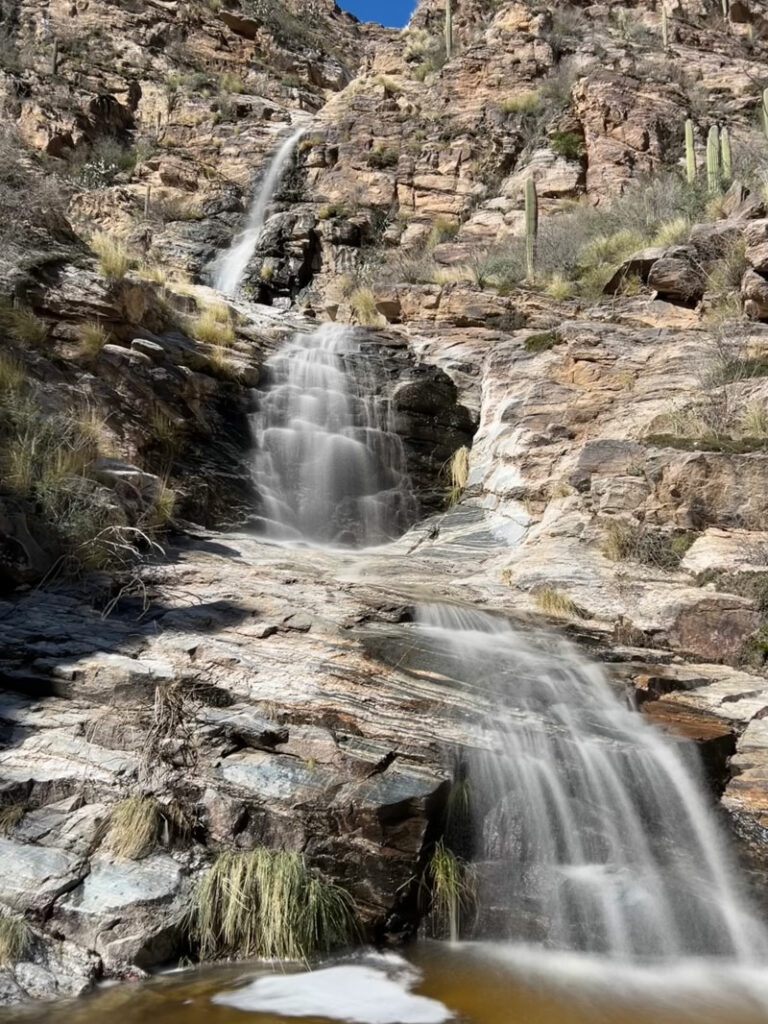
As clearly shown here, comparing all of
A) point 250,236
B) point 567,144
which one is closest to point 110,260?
point 250,236

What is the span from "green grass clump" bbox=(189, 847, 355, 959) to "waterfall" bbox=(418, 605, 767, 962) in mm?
852

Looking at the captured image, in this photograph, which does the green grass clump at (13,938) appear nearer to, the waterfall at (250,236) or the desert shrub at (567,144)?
the waterfall at (250,236)

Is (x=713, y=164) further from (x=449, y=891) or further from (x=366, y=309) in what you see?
(x=449, y=891)

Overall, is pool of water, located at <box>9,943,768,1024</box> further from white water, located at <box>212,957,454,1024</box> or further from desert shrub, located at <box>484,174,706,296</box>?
desert shrub, located at <box>484,174,706,296</box>

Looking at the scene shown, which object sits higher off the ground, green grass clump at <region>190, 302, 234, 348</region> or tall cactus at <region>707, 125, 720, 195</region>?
tall cactus at <region>707, 125, 720, 195</region>

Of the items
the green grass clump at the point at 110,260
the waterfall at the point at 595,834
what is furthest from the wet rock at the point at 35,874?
the green grass clump at the point at 110,260

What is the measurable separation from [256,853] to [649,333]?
9.15m

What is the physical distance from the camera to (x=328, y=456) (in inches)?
412

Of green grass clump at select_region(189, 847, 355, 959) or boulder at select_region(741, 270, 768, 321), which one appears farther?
boulder at select_region(741, 270, 768, 321)

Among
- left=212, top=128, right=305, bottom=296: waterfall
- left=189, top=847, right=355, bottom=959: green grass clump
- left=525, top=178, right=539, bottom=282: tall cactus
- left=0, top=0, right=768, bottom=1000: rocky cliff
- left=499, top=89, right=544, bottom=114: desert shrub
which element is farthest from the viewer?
left=499, top=89, right=544, bottom=114: desert shrub

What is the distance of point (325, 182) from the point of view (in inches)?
890

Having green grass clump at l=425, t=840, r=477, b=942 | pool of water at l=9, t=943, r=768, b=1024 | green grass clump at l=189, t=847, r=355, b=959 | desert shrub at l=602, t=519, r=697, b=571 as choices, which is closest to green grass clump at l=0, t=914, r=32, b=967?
pool of water at l=9, t=943, r=768, b=1024

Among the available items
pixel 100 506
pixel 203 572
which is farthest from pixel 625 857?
pixel 100 506

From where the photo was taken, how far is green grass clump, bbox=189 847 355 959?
375 cm
